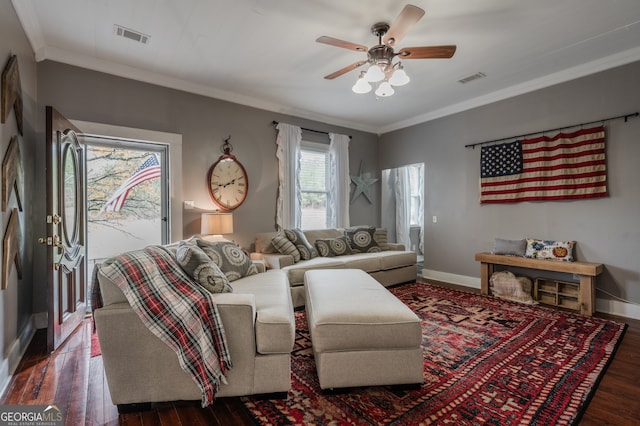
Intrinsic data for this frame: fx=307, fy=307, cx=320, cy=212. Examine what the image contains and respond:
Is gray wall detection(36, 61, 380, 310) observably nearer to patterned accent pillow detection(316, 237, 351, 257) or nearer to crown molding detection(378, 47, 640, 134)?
patterned accent pillow detection(316, 237, 351, 257)

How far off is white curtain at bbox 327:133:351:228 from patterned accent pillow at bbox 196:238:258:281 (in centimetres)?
254

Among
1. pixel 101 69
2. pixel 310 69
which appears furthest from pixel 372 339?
pixel 101 69

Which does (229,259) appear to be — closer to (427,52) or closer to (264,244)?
(264,244)

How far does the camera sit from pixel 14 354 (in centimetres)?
227

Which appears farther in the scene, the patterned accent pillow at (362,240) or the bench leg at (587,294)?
the patterned accent pillow at (362,240)

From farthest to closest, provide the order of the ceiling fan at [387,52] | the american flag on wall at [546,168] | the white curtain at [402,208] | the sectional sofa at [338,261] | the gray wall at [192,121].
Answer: the white curtain at [402,208] → the sectional sofa at [338,261] → the american flag on wall at [546,168] → the gray wall at [192,121] → the ceiling fan at [387,52]

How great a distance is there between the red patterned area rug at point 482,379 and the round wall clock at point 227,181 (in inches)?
77.8

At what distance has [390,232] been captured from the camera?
6.43 meters

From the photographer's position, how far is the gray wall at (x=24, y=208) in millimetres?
2107

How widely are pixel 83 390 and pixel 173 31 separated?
2911mm

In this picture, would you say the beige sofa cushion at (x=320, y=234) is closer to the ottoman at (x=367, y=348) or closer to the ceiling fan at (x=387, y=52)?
the ceiling fan at (x=387, y=52)

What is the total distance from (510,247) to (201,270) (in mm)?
3897

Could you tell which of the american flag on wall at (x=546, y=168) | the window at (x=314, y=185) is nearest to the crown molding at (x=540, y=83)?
the american flag on wall at (x=546, y=168)

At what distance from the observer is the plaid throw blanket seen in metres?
1.67
